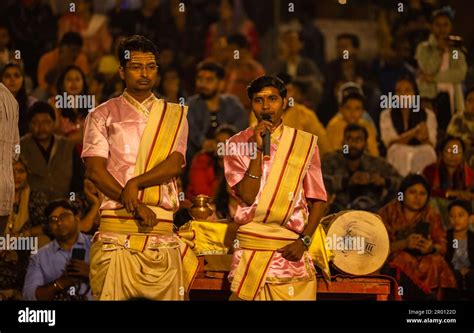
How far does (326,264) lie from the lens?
7.88 m

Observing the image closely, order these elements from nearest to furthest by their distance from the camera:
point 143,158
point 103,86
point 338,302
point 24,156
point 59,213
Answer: point 143,158, point 338,302, point 59,213, point 24,156, point 103,86

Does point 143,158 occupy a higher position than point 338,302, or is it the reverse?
point 143,158

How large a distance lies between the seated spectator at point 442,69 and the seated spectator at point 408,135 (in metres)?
0.16

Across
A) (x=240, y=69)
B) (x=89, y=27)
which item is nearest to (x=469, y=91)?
(x=240, y=69)

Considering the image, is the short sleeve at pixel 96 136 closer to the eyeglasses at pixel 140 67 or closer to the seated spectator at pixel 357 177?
the eyeglasses at pixel 140 67

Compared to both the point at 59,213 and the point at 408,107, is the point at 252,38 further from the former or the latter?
the point at 59,213

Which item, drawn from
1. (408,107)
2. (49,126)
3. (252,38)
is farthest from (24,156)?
(408,107)

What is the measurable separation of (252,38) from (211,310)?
4.28m

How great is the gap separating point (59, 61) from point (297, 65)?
2054 mm

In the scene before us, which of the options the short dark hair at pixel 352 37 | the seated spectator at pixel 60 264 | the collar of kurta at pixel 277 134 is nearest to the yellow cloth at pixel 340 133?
the short dark hair at pixel 352 37

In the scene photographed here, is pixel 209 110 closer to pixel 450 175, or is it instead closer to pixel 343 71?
pixel 343 71

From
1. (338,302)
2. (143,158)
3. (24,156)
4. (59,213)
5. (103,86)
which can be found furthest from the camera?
(103,86)

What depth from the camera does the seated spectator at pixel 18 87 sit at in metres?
10.0

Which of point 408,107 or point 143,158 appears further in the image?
point 408,107
